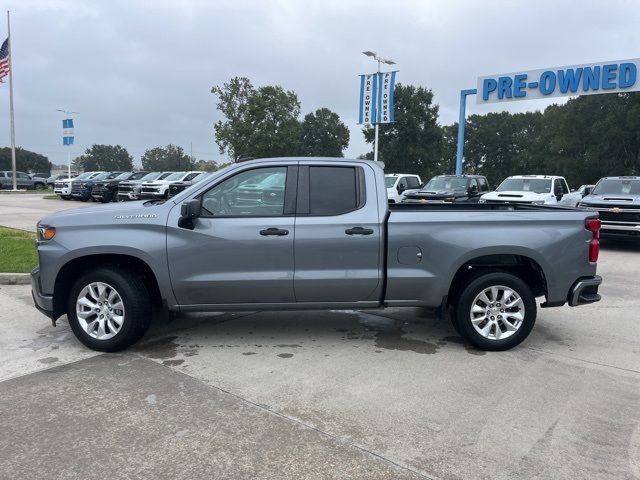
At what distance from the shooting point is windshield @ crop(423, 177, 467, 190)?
61.9 ft

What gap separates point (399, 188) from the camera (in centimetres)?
2211

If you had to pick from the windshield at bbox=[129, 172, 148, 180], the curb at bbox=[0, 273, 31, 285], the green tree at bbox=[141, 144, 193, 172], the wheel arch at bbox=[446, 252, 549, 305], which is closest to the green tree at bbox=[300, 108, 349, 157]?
the green tree at bbox=[141, 144, 193, 172]

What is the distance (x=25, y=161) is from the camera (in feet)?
338

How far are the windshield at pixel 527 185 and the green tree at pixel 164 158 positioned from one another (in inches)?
4592

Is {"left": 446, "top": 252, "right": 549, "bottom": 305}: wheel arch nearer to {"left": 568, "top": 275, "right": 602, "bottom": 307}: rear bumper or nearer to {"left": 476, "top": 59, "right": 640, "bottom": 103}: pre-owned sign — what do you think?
{"left": 568, "top": 275, "right": 602, "bottom": 307}: rear bumper

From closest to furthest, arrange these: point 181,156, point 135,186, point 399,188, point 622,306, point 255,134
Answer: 1. point 622,306
2. point 399,188
3. point 135,186
4. point 255,134
5. point 181,156

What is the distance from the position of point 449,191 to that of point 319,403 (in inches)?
605

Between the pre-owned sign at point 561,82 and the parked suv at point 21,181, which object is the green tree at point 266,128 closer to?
the parked suv at point 21,181

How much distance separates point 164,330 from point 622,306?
5981 mm

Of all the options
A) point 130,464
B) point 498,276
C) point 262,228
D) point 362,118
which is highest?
point 362,118

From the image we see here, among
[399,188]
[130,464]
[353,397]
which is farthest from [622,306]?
[399,188]

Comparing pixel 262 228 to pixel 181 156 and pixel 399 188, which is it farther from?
pixel 181 156

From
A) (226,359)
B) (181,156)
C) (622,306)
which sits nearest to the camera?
(226,359)

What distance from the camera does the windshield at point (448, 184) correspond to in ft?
61.9
